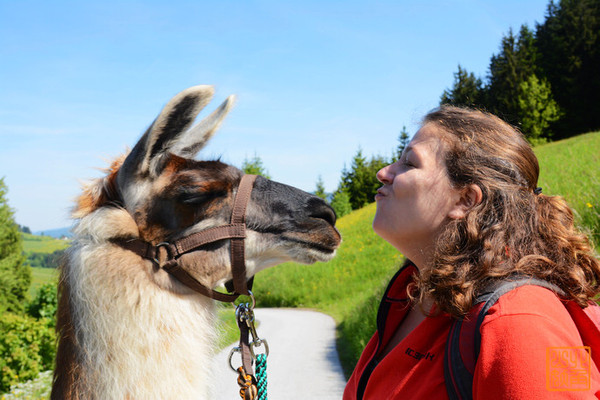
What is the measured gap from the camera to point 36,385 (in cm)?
671

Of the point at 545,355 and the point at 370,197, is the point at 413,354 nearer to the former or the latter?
the point at 545,355

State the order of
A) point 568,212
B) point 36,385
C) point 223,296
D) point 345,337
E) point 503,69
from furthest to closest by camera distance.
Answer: point 503,69, point 345,337, point 36,385, point 223,296, point 568,212

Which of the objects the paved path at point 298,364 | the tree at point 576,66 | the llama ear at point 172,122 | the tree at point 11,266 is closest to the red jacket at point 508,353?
the paved path at point 298,364

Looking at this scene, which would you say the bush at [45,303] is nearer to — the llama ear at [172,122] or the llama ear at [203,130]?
the llama ear at [203,130]

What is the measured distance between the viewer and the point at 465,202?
1.51m

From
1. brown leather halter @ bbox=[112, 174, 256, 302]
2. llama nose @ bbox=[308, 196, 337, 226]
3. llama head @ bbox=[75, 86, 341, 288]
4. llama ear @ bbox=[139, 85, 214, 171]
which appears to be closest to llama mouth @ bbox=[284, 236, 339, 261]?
llama head @ bbox=[75, 86, 341, 288]

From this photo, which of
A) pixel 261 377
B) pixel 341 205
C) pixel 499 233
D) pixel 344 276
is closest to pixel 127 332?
pixel 261 377

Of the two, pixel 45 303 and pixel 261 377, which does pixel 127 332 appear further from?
pixel 45 303

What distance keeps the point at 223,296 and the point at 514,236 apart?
1222mm

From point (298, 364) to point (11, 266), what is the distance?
27089mm

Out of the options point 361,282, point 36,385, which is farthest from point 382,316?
point 361,282

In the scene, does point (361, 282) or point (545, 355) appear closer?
point (545, 355)

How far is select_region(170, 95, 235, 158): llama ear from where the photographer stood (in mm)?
2172

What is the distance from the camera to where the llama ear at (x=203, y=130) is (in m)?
2.17
